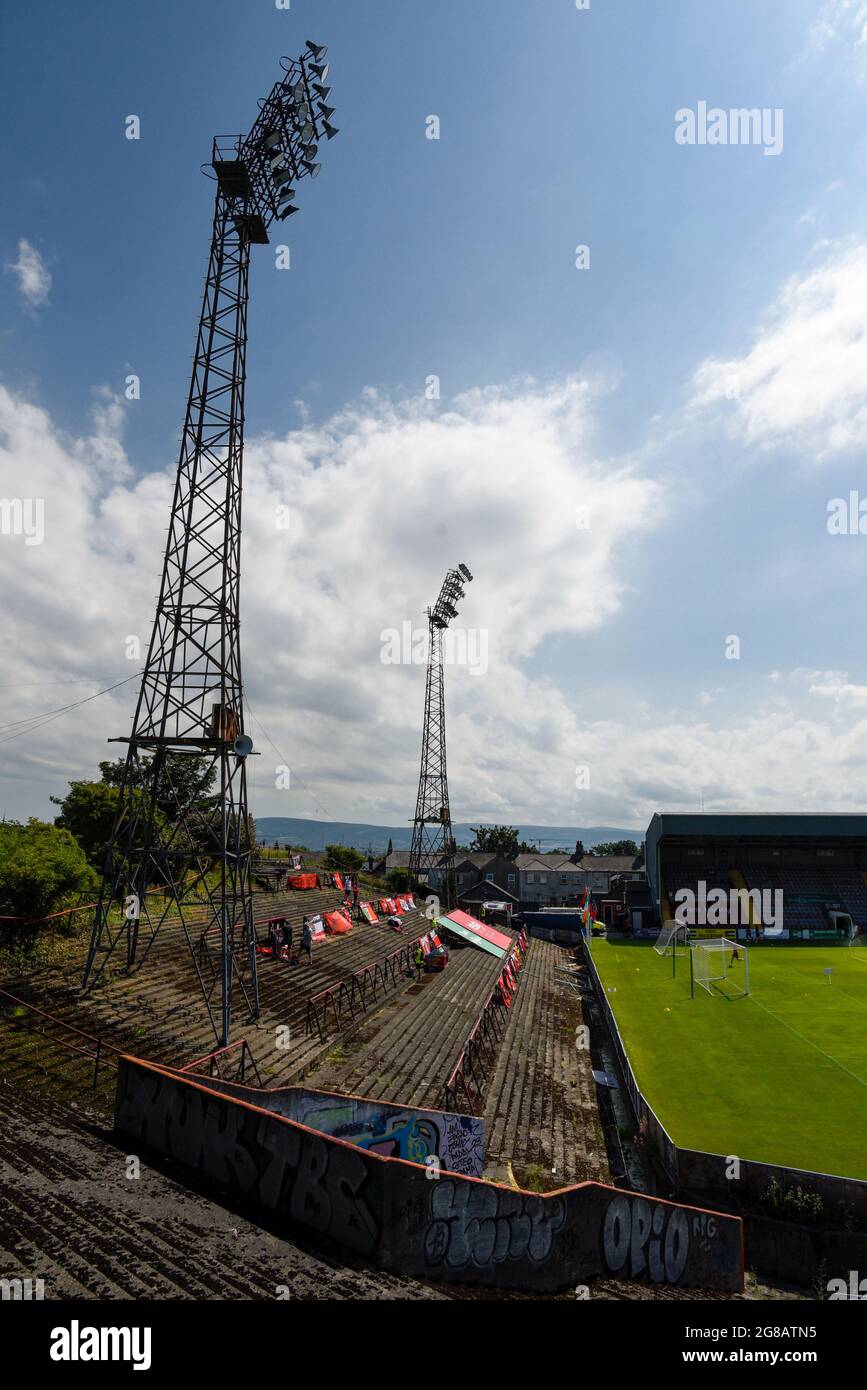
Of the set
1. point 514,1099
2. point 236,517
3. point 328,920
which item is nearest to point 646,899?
point 328,920

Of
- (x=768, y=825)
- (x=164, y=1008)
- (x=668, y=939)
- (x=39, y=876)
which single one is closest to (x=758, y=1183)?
(x=164, y=1008)

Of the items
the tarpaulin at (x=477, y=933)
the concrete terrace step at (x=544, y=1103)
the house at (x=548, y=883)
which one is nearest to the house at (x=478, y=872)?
the house at (x=548, y=883)

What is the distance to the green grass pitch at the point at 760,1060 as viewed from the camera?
17.2 m

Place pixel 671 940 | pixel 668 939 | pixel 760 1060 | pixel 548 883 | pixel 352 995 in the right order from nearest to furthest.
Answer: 1. pixel 352 995
2. pixel 760 1060
3. pixel 668 939
4. pixel 671 940
5. pixel 548 883

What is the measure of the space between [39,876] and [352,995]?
11.3m

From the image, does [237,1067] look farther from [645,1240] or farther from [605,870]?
[605,870]

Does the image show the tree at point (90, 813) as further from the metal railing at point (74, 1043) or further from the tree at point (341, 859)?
the tree at point (341, 859)

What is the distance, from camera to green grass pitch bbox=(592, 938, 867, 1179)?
1723cm

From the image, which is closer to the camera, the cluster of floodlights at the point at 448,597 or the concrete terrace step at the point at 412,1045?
the concrete terrace step at the point at 412,1045

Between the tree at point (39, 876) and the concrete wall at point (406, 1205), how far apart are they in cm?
1286

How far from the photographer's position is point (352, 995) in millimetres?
23406
